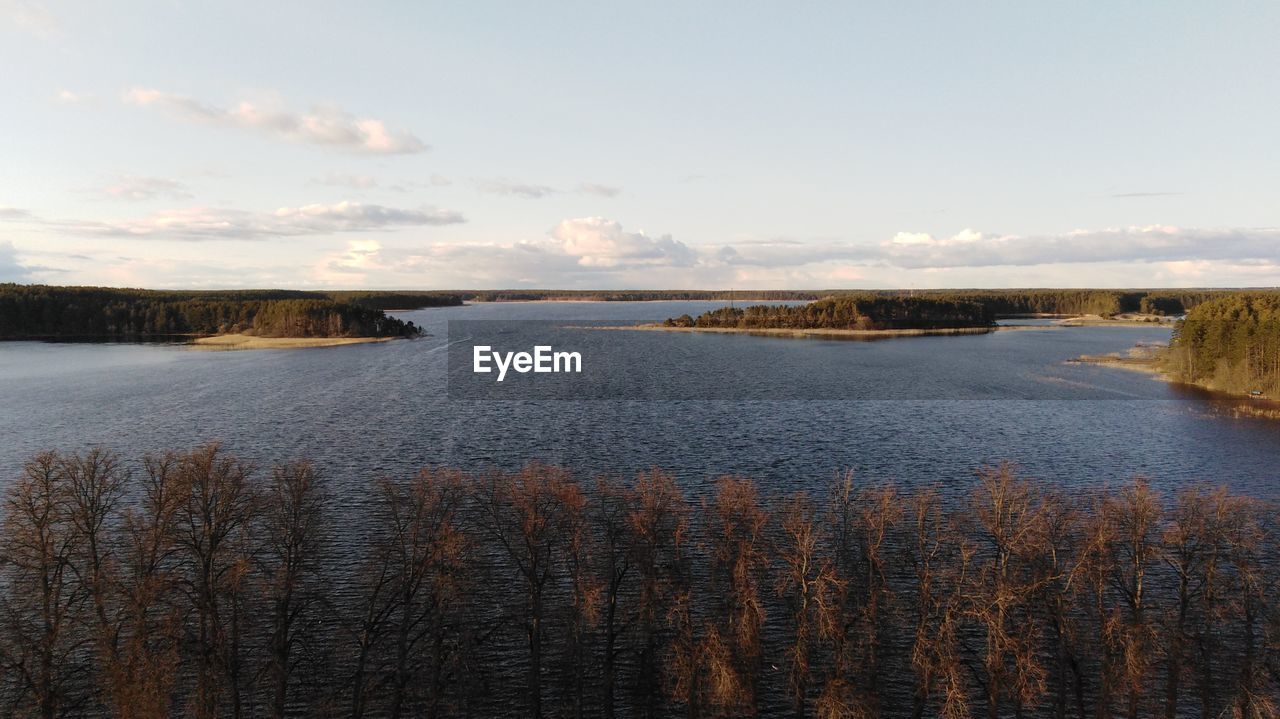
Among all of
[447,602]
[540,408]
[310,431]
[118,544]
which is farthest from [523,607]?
[540,408]

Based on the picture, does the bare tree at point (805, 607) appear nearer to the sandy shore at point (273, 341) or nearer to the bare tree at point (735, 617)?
the bare tree at point (735, 617)

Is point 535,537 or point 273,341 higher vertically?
point 273,341

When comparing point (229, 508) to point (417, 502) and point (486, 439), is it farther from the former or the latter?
point (486, 439)

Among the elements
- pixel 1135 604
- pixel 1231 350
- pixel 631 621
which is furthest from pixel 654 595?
pixel 1231 350

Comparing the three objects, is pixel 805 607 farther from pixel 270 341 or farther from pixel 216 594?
pixel 270 341

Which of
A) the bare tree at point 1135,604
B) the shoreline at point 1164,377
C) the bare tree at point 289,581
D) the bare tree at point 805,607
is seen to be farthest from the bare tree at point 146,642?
the shoreline at point 1164,377

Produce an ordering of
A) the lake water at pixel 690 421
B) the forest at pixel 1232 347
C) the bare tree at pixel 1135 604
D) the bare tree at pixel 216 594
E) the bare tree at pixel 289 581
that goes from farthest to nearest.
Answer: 1. the forest at pixel 1232 347
2. the lake water at pixel 690 421
3. the bare tree at pixel 289 581
4. the bare tree at pixel 216 594
5. the bare tree at pixel 1135 604
